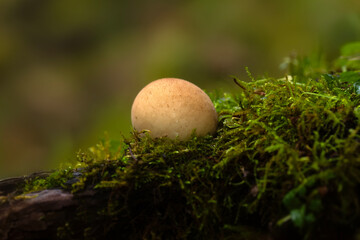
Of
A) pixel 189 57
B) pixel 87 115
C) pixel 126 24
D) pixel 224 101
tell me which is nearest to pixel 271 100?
pixel 224 101

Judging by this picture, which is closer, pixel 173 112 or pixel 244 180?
pixel 244 180

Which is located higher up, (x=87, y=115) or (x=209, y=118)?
(x=87, y=115)

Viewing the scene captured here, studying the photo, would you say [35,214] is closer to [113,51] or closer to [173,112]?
[173,112]

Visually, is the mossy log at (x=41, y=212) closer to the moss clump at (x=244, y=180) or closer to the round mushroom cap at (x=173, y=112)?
the moss clump at (x=244, y=180)

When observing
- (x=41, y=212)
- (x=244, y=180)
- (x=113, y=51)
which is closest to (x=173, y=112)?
(x=244, y=180)

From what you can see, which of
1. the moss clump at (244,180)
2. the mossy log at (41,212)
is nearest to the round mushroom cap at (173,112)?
the moss clump at (244,180)

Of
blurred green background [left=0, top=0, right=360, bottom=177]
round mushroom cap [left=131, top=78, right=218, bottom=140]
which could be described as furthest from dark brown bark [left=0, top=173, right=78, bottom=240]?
blurred green background [left=0, top=0, right=360, bottom=177]

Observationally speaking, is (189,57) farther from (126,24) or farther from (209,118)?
(209,118)
